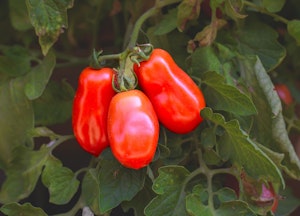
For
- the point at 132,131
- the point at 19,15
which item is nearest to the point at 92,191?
the point at 132,131

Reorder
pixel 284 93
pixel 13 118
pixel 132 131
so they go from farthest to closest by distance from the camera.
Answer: pixel 284 93 → pixel 13 118 → pixel 132 131

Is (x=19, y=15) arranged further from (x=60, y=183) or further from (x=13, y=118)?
(x=60, y=183)

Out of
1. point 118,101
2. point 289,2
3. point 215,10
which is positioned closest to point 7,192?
point 118,101

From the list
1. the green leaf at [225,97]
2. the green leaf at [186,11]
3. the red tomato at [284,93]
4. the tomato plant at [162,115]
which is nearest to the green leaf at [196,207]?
the tomato plant at [162,115]

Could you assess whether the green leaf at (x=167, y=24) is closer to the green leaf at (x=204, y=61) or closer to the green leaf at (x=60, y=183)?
the green leaf at (x=204, y=61)

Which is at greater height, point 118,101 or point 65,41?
point 118,101

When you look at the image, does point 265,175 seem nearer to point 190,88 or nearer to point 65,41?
point 190,88
